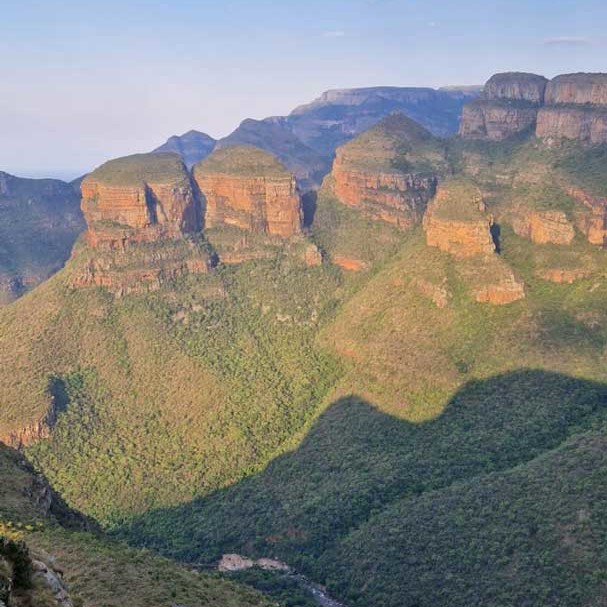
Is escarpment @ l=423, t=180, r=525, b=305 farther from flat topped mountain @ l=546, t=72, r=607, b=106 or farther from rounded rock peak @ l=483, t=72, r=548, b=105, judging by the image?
rounded rock peak @ l=483, t=72, r=548, b=105

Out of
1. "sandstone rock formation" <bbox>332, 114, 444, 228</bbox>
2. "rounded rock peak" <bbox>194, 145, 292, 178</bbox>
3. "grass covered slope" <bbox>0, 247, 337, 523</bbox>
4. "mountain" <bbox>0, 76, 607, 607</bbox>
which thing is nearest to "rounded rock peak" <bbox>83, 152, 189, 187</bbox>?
"mountain" <bbox>0, 76, 607, 607</bbox>

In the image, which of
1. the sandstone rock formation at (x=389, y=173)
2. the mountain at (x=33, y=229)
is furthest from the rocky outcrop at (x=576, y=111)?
the mountain at (x=33, y=229)

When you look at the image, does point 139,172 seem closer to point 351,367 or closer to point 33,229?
point 351,367

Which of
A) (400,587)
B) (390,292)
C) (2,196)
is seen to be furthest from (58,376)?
(2,196)

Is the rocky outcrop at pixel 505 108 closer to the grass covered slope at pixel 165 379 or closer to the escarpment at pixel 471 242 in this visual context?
the escarpment at pixel 471 242

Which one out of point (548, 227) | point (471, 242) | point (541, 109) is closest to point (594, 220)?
point (548, 227)

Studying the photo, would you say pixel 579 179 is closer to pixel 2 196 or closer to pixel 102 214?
pixel 102 214
